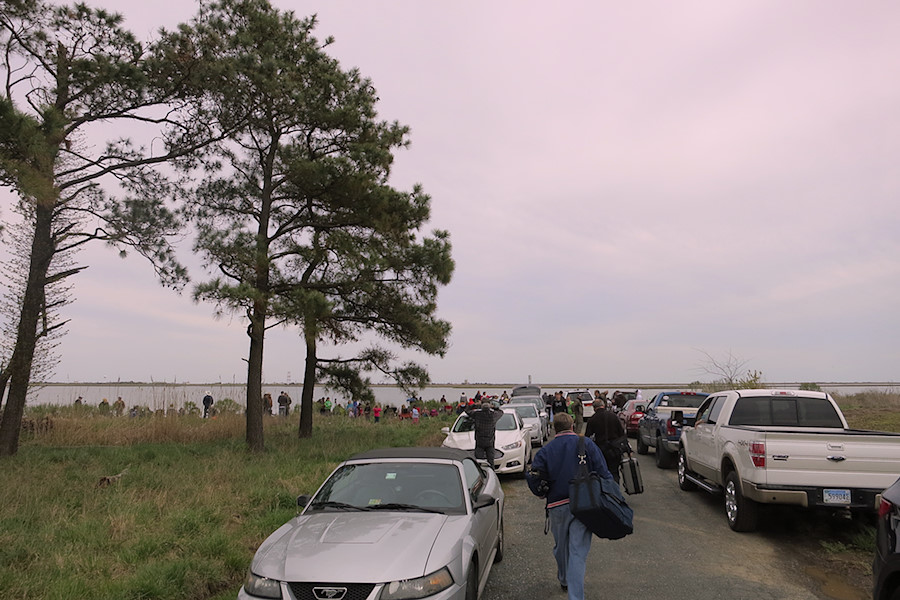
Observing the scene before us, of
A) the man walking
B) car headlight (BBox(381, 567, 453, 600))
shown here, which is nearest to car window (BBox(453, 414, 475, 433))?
the man walking

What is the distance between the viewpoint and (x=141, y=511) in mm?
8188

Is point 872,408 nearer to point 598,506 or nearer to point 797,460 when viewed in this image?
point 797,460

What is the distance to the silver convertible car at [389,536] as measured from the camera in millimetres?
4035

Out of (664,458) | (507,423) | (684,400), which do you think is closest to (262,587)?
(507,423)

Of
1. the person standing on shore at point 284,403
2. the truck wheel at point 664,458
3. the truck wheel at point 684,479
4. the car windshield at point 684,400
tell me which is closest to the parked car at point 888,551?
the truck wheel at point 684,479

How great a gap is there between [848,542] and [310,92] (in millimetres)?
14779

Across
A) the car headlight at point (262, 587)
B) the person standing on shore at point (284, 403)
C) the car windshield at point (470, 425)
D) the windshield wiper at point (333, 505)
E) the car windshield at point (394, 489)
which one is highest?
the person standing on shore at point (284, 403)

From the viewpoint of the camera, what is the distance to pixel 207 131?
1546cm

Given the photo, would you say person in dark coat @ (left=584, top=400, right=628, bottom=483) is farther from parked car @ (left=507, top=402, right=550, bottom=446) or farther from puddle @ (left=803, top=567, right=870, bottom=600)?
parked car @ (left=507, top=402, right=550, bottom=446)

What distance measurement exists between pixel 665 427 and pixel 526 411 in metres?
5.86

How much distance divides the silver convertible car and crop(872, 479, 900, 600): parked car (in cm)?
272

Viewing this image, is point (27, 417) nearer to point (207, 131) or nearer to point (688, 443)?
point (207, 131)

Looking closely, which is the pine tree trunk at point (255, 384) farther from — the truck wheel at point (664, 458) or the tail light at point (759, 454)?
the tail light at point (759, 454)

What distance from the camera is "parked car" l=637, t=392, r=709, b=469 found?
570 inches
